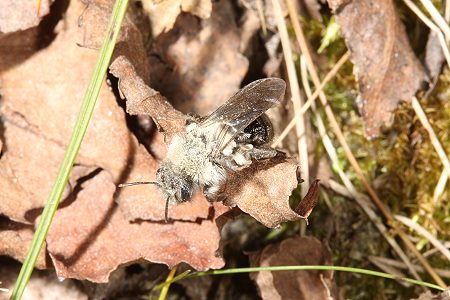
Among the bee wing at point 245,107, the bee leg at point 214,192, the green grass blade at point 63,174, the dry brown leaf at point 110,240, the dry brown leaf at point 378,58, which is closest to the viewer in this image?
the green grass blade at point 63,174

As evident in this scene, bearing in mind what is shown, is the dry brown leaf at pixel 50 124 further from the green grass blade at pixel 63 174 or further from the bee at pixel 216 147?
the green grass blade at pixel 63 174

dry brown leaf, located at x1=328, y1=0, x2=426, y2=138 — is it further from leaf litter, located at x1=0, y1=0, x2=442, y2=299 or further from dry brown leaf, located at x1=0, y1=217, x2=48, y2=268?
dry brown leaf, located at x1=0, y1=217, x2=48, y2=268

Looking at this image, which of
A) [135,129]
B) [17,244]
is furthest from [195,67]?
[17,244]

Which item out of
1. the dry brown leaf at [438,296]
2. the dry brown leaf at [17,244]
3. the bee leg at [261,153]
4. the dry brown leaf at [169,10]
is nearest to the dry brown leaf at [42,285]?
the dry brown leaf at [17,244]

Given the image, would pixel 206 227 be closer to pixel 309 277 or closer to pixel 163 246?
pixel 163 246

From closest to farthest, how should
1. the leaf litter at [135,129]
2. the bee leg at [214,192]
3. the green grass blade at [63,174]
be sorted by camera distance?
the green grass blade at [63,174]
the bee leg at [214,192]
the leaf litter at [135,129]

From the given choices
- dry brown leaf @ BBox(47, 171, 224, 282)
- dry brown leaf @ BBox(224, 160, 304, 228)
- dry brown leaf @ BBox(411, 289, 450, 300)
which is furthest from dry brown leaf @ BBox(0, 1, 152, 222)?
dry brown leaf @ BBox(411, 289, 450, 300)
